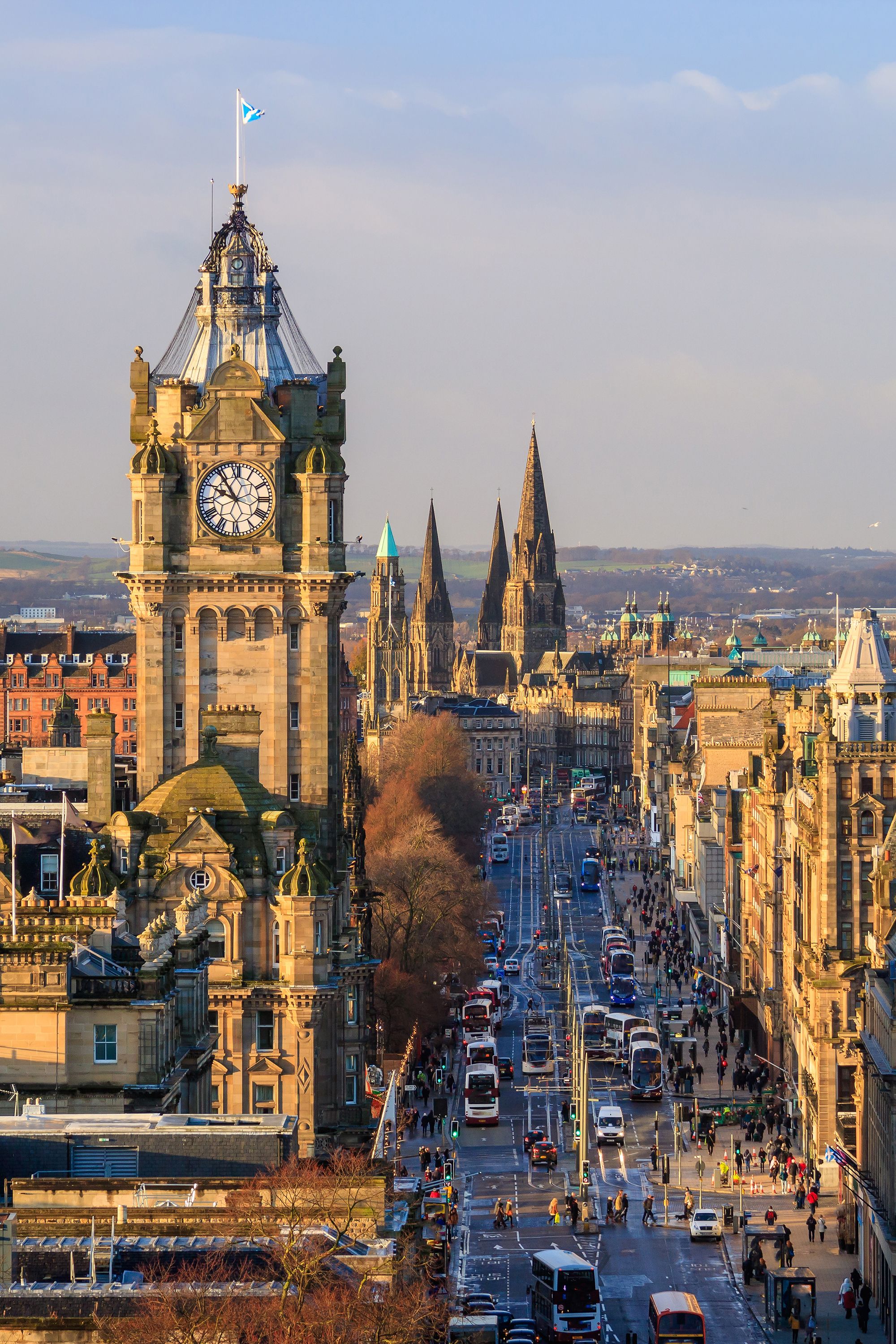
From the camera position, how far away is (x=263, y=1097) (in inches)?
3728

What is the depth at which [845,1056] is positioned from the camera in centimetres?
10944

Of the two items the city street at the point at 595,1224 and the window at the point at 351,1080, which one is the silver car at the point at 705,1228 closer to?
the city street at the point at 595,1224

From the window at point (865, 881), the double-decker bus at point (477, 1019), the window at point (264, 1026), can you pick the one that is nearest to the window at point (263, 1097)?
the window at point (264, 1026)

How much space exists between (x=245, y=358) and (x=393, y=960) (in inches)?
1773

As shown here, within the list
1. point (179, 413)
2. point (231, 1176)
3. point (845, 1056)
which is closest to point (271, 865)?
point (179, 413)

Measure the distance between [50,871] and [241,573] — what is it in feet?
39.7

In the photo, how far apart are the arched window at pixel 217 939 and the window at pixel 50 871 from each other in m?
8.19

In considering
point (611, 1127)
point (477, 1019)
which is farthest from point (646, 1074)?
point (477, 1019)

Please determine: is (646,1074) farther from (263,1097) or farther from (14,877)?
(14,877)

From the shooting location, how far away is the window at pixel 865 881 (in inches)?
4385

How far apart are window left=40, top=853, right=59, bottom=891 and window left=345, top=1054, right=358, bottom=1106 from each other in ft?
37.3

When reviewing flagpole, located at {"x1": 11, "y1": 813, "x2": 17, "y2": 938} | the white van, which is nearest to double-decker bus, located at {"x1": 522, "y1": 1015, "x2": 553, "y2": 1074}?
the white van

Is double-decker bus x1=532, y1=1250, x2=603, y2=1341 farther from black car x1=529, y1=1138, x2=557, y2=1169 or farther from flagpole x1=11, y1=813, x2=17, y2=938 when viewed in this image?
black car x1=529, y1=1138, x2=557, y2=1169

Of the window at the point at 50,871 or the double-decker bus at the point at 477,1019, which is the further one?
the double-decker bus at the point at 477,1019
